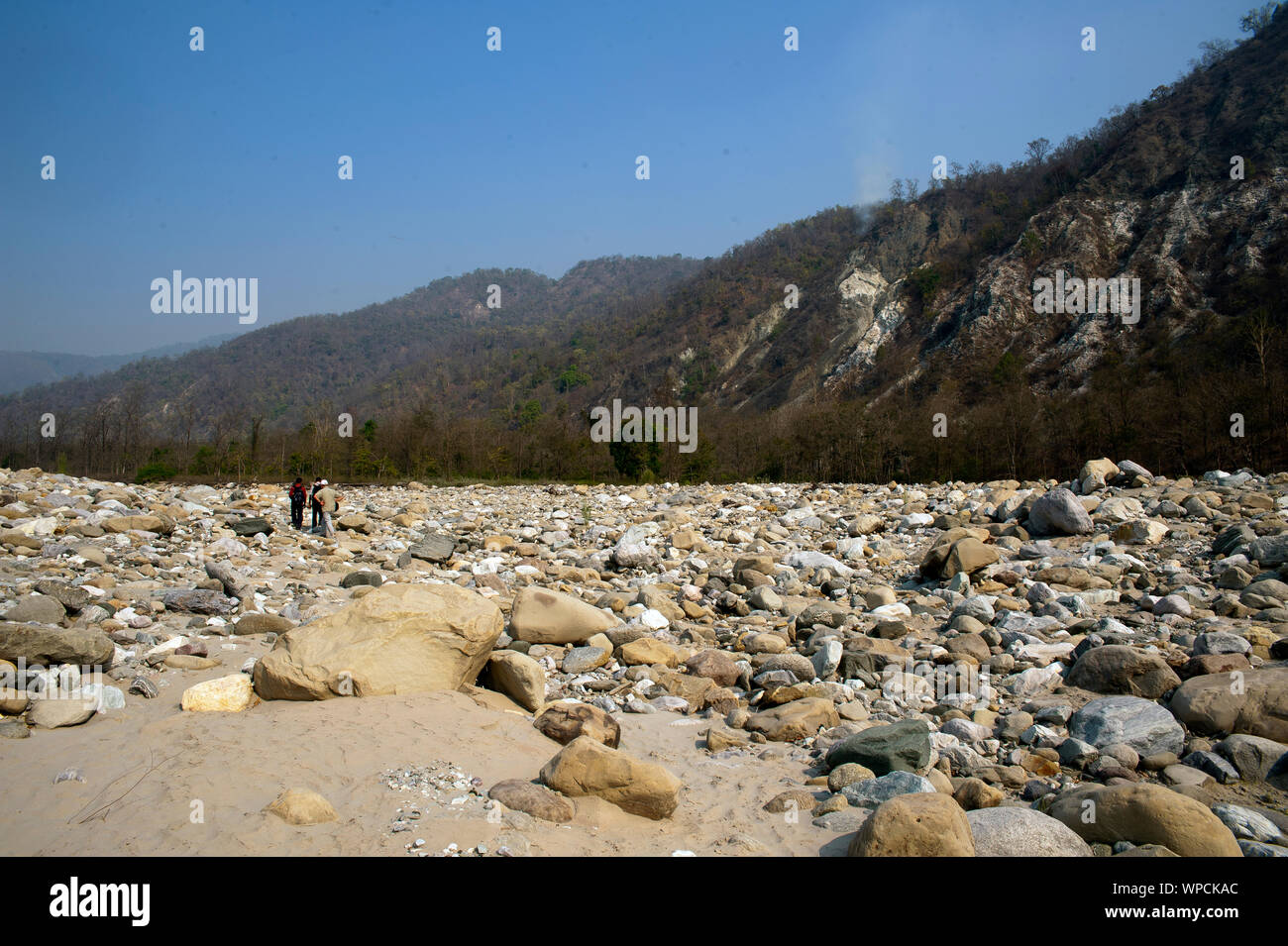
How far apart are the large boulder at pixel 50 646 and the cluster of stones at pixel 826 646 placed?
0.05 ft

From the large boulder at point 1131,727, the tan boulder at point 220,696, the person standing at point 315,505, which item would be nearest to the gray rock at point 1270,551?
the large boulder at point 1131,727

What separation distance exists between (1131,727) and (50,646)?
726 cm

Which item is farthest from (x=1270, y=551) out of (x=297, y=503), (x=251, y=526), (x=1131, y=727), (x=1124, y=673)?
(x=297, y=503)

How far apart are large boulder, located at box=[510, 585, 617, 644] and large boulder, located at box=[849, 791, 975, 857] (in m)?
4.37

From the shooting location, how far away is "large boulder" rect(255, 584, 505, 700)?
486 cm

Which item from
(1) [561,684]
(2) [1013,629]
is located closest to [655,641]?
(1) [561,684]

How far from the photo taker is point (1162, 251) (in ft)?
142

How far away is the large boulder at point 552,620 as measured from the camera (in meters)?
7.26

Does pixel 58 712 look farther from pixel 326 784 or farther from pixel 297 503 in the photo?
pixel 297 503

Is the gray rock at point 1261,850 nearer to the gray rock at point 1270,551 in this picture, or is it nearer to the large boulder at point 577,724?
Answer: the large boulder at point 577,724

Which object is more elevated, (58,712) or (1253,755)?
(58,712)

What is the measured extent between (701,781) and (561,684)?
223 cm

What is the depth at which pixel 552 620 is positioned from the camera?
7.29 meters

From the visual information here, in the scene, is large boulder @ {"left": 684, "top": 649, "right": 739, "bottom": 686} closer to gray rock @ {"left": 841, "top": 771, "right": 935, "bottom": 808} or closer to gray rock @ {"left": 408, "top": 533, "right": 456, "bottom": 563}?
gray rock @ {"left": 841, "top": 771, "right": 935, "bottom": 808}
